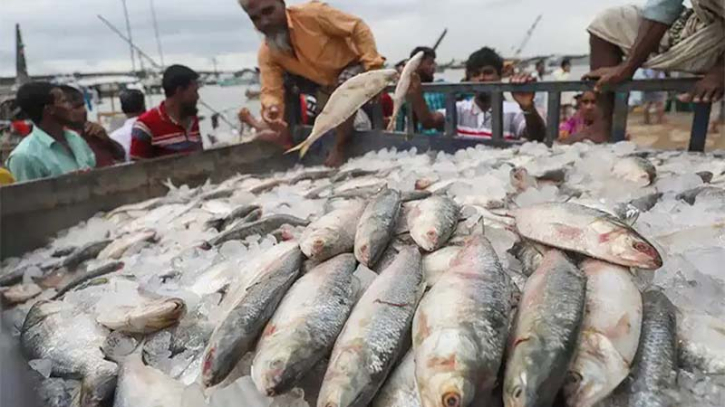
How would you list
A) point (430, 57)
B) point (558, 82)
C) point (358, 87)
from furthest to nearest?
point (430, 57) → point (558, 82) → point (358, 87)

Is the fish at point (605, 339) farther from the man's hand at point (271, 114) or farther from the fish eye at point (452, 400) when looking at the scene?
the man's hand at point (271, 114)

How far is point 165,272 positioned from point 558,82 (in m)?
3.55

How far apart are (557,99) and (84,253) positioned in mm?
4063

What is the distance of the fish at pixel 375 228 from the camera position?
201cm

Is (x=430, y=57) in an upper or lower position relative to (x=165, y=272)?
upper

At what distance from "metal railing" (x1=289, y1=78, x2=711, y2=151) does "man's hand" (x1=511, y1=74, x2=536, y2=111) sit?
94mm

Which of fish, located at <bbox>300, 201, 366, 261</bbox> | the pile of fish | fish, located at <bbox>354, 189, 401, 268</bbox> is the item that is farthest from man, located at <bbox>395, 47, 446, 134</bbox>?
fish, located at <bbox>300, 201, 366, 261</bbox>

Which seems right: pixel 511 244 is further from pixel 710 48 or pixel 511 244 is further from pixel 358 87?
pixel 710 48

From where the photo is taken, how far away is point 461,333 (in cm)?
130

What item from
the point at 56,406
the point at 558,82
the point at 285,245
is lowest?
the point at 56,406

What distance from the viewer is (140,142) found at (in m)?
6.16

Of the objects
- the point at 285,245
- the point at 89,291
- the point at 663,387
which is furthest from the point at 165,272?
the point at 663,387

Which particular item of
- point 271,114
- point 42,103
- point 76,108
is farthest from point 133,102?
point 271,114

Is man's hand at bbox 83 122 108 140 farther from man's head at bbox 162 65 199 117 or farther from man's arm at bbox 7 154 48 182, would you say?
man's arm at bbox 7 154 48 182
